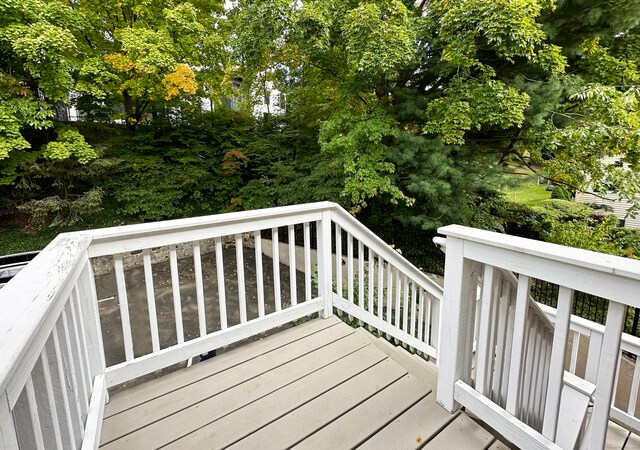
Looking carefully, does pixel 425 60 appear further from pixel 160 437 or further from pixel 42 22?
pixel 42 22

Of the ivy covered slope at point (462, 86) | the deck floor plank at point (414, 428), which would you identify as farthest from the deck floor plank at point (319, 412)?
the ivy covered slope at point (462, 86)

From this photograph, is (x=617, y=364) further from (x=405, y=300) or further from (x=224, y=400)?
(x=405, y=300)

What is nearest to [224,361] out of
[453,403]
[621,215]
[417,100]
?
[453,403]

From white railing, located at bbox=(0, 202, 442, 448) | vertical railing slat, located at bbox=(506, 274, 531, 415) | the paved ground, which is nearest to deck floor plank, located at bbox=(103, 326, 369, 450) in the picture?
white railing, located at bbox=(0, 202, 442, 448)

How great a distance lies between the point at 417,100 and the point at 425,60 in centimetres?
73

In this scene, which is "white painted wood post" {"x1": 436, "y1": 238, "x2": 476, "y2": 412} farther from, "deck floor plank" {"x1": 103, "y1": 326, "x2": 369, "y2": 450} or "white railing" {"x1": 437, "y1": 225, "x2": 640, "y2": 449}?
"deck floor plank" {"x1": 103, "y1": 326, "x2": 369, "y2": 450}

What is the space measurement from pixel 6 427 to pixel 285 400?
53.0 inches

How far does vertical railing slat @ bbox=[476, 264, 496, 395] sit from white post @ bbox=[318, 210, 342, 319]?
1.26 meters

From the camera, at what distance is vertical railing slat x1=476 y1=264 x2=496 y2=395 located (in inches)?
56.0

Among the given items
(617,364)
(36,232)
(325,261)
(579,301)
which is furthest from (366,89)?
(36,232)

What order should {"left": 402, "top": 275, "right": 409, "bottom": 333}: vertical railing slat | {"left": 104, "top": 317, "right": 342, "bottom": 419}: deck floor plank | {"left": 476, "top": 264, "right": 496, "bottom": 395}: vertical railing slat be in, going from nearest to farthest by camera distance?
{"left": 476, "top": 264, "right": 496, "bottom": 395}: vertical railing slat
{"left": 104, "top": 317, "right": 342, "bottom": 419}: deck floor plank
{"left": 402, "top": 275, "right": 409, "bottom": 333}: vertical railing slat

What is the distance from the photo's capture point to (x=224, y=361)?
2049mm

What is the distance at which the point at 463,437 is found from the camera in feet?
4.91

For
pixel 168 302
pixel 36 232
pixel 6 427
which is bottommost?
pixel 168 302
